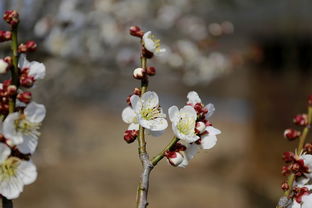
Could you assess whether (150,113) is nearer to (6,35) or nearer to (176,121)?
(176,121)

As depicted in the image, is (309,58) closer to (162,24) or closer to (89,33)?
(162,24)

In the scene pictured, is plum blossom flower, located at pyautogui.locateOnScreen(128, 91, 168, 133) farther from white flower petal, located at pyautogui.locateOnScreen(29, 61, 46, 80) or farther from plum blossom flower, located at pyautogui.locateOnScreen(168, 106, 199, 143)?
white flower petal, located at pyautogui.locateOnScreen(29, 61, 46, 80)

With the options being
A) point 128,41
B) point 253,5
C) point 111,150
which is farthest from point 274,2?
point 111,150

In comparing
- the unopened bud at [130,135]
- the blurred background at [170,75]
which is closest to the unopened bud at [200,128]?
the unopened bud at [130,135]

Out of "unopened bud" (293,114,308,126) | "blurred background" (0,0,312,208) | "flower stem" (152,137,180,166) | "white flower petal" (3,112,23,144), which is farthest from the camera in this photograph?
"blurred background" (0,0,312,208)

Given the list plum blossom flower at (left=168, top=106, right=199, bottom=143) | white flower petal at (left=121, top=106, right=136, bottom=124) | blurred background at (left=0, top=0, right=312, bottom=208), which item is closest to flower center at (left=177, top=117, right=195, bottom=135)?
plum blossom flower at (left=168, top=106, right=199, bottom=143)

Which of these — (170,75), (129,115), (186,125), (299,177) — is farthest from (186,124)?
(170,75)
